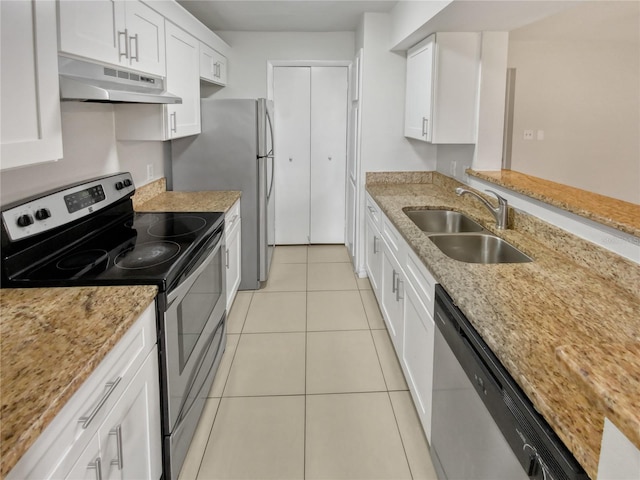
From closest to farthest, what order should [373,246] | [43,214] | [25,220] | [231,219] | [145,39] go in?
1. [25,220]
2. [43,214]
3. [145,39]
4. [231,219]
5. [373,246]

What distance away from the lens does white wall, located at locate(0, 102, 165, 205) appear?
1.94m

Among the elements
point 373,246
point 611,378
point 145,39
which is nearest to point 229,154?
point 373,246

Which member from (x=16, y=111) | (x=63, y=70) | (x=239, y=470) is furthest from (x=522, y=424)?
(x=63, y=70)

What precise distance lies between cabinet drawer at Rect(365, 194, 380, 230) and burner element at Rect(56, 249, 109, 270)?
208 cm

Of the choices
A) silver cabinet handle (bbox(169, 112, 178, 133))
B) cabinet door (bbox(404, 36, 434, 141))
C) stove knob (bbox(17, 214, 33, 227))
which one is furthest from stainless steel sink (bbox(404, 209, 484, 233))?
stove knob (bbox(17, 214, 33, 227))

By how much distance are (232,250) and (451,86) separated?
76.9 inches

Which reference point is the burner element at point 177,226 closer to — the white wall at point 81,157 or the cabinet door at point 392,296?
the white wall at point 81,157

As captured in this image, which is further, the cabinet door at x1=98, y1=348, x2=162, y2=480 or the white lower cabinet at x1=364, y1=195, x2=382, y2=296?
the white lower cabinet at x1=364, y1=195, x2=382, y2=296

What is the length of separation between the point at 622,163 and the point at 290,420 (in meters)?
4.97

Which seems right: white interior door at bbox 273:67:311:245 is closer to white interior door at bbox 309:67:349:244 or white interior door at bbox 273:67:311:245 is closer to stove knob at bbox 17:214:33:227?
white interior door at bbox 309:67:349:244

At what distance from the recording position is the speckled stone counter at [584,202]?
1.79m

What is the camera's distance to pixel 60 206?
206 cm

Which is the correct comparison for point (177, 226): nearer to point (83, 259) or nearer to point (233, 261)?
point (83, 259)

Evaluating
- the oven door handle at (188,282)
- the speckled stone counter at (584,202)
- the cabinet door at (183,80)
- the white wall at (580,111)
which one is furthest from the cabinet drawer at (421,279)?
the white wall at (580,111)
